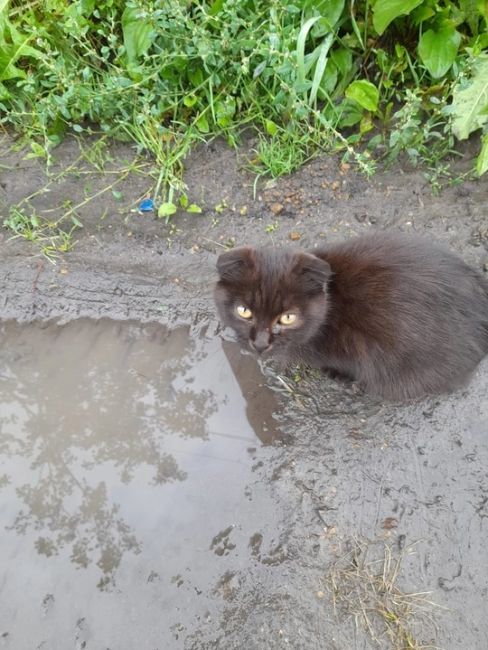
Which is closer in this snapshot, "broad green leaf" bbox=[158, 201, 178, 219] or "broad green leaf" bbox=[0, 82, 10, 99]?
"broad green leaf" bbox=[158, 201, 178, 219]

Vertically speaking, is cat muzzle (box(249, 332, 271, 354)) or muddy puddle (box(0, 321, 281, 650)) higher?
cat muzzle (box(249, 332, 271, 354))

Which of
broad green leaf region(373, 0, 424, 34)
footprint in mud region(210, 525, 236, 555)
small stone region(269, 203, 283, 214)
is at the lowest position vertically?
footprint in mud region(210, 525, 236, 555)

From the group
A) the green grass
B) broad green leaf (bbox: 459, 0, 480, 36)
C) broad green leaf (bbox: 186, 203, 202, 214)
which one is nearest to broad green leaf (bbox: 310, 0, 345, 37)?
the green grass

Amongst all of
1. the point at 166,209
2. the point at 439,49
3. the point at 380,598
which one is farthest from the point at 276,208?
the point at 380,598

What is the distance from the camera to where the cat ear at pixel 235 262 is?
7.27ft

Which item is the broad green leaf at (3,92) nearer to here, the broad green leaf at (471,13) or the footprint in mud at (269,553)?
the broad green leaf at (471,13)

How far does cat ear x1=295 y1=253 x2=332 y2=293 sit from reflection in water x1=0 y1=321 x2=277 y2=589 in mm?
722

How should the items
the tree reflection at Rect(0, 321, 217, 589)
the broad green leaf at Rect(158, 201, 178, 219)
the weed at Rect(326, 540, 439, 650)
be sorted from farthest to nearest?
the broad green leaf at Rect(158, 201, 178, 219) → the tree reflection at Rect(0, 321, 217, 589) → the weed at Rect(326, 540, 439, 650)

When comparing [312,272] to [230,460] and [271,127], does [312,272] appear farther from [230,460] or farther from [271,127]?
[271,127]

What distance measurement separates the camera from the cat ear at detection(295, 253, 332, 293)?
85.2 inches

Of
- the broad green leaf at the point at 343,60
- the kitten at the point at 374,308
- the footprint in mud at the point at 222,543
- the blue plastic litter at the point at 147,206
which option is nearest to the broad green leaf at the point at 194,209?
the blue plastic litter at the point at 147,206

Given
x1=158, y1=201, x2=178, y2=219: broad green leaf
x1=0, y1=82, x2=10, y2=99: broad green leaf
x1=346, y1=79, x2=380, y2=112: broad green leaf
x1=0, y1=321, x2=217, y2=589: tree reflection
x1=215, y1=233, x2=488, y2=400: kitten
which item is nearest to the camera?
x1=215, y1=233, x2=488, y2=400: kitten

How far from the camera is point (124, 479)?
2.59 m

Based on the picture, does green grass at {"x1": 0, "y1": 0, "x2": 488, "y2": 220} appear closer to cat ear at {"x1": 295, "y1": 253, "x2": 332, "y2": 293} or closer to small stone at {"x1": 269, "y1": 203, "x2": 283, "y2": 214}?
small stone at {"x1": 269, "y1": 203, "x2": 283, "y2": 214}
